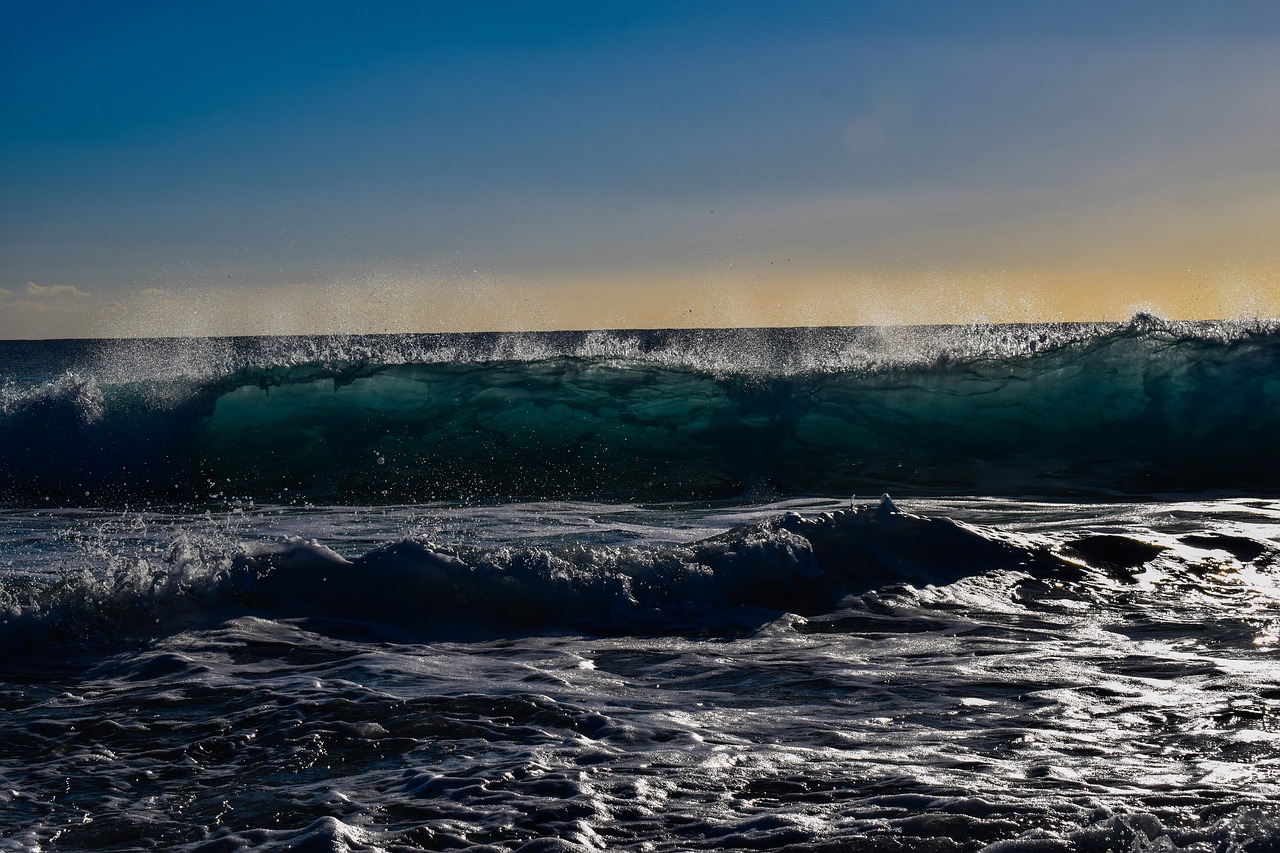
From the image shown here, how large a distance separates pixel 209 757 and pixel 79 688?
4.04 ft

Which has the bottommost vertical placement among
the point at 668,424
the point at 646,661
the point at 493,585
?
the point at 646,661

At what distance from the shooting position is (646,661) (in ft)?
15.7

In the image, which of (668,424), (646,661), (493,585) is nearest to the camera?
(646,661)

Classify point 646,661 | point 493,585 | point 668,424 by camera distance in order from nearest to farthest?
point 646,661
point 493,585
point 668,424

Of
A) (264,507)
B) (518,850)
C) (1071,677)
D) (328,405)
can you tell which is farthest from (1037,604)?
(328,405)

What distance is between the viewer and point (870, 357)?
17812 millimetres

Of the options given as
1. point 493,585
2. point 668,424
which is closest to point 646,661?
point 493,585

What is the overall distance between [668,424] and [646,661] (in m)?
10.3

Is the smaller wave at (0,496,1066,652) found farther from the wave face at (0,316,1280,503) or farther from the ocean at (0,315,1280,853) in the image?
the wave face at (0,316,1280,503)

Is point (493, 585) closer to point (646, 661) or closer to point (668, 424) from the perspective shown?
point (646, 661)

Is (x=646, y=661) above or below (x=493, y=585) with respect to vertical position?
below

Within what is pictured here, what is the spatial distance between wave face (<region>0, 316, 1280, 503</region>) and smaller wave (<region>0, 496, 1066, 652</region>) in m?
4.72

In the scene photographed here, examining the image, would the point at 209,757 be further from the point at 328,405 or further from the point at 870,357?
the point at 870,357

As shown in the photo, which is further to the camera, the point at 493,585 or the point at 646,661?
the point at 493,585
